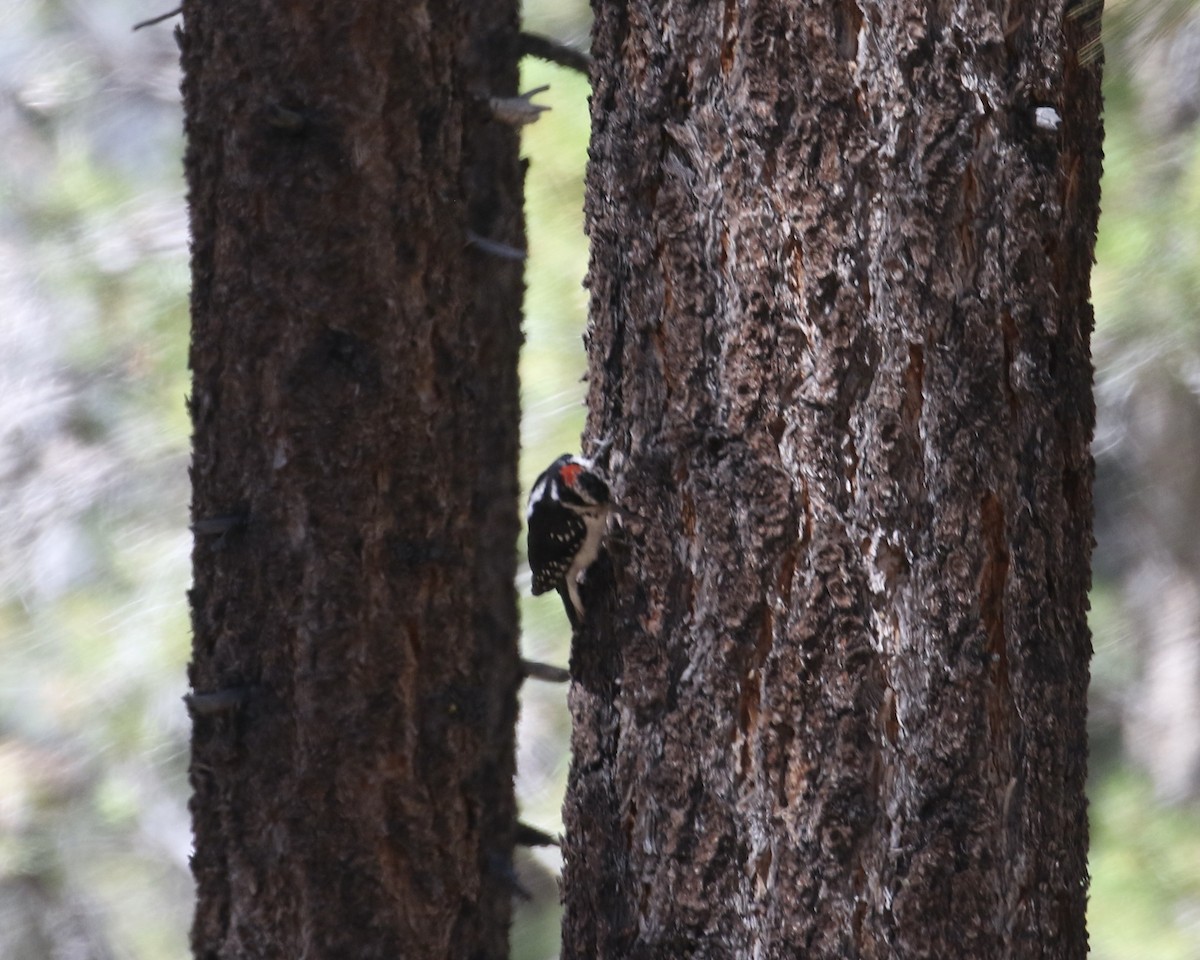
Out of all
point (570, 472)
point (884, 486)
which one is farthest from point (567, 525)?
point (884, 486)

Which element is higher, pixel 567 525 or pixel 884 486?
pixel 567 525

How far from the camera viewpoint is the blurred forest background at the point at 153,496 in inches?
196

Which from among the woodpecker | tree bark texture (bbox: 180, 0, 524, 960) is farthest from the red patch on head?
tree bark texture (bbox: 180, 0, 524, 960)

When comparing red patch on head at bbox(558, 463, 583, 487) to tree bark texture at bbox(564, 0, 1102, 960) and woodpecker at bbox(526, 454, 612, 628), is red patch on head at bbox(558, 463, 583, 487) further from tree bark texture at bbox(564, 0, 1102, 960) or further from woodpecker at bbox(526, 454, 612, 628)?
tree bark texture at bbox(564, 0, 1102, 960)

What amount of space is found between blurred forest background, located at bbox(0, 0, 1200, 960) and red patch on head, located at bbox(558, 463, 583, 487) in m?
2.83

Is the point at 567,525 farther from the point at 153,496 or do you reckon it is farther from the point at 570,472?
the point at 153,496

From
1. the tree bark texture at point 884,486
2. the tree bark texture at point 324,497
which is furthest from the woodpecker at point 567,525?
the tree bark texture at point 324,497

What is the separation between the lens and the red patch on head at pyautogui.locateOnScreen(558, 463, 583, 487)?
2120 mm

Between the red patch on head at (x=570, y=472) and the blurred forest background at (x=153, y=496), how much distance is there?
283 centimetres

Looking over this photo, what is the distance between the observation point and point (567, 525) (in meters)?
2.25

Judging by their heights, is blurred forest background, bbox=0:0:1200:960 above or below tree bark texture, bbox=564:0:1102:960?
above

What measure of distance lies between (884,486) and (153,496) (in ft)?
19.5

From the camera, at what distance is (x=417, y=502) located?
2.99 metres

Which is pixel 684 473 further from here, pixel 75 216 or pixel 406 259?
pixel 75 216
